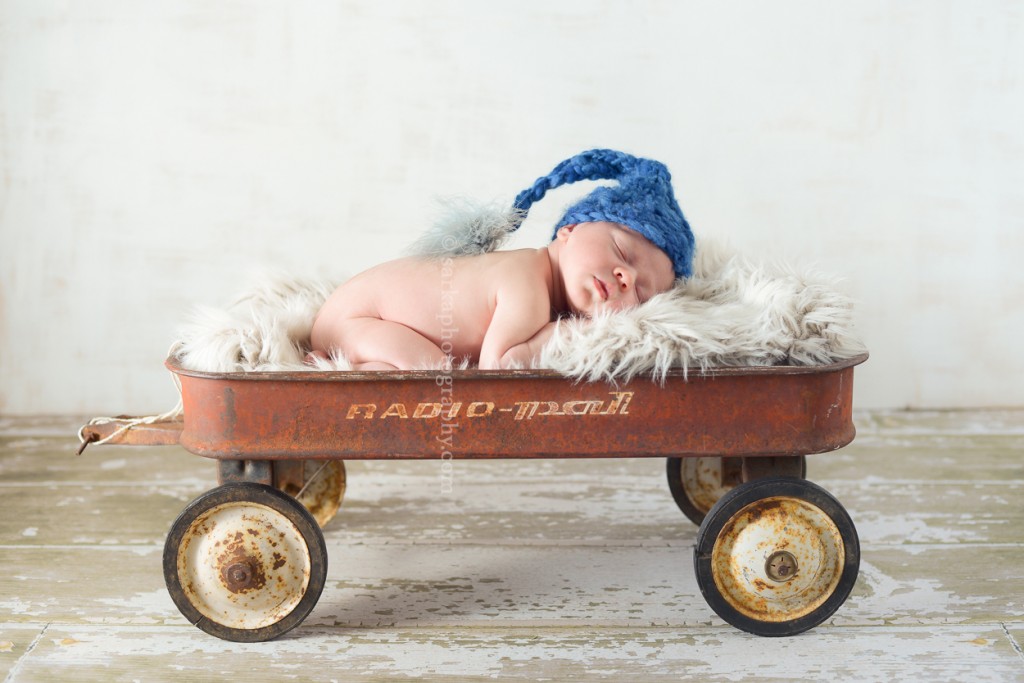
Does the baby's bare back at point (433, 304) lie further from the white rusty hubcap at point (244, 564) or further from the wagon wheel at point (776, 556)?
the wagon wheel at point (776, 556)

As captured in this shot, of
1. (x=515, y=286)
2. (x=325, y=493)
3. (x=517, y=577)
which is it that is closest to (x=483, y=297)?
(x=515, y=286)

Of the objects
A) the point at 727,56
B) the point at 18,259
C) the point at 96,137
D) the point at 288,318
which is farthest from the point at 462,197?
the point at 18,259

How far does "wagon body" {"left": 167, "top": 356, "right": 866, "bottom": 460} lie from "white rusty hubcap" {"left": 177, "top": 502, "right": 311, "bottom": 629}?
0.34 ft

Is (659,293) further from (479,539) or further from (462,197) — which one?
(479,539)

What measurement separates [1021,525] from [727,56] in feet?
4.11

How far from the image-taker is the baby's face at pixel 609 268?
5.05 feet

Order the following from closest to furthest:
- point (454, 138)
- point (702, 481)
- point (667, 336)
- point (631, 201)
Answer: point (667, 336) → point (631, 201) → point (702, 481) → point (454, 138)

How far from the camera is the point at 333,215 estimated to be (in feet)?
8.33

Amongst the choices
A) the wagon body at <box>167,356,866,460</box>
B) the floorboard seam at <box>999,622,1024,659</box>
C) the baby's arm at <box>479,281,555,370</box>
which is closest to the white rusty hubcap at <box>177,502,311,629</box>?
the wagon body at <box>167,356,866,460</box>

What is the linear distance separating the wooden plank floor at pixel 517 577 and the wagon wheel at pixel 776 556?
0.14ft

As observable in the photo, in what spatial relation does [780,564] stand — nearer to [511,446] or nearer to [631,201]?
[511,446]

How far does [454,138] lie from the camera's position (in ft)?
8.17

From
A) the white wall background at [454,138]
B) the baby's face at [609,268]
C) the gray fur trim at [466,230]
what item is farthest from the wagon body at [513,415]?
the white wall background at [454,138]

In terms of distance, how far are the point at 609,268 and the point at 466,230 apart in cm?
24
